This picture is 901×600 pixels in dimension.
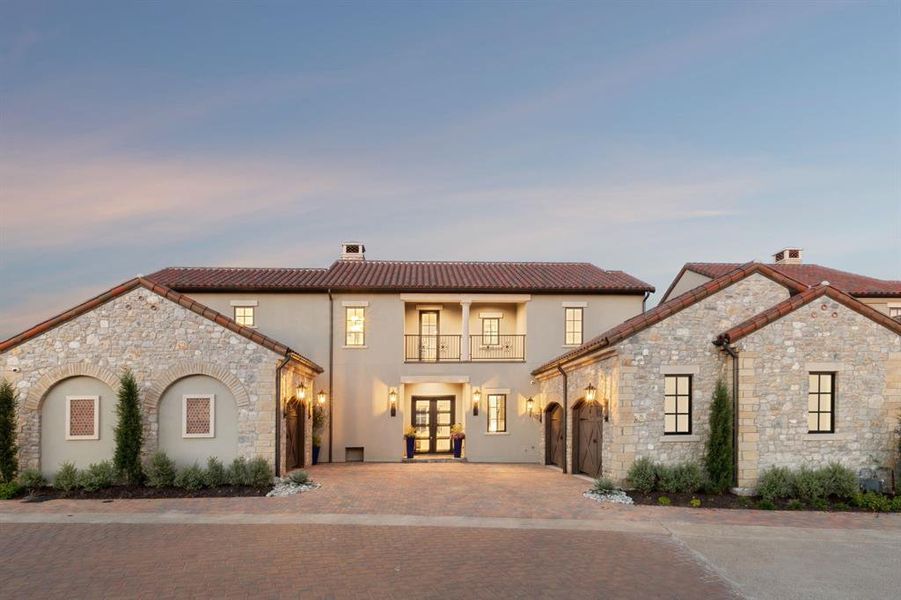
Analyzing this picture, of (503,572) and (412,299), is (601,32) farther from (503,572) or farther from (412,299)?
(503,572)

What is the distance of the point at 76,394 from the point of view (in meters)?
14.4

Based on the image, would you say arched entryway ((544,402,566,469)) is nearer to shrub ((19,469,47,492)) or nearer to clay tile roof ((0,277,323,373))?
clay tile roof ((0,277,323,373))

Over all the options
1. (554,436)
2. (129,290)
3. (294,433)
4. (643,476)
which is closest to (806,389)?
(643,476)

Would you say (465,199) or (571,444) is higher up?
(465,199)

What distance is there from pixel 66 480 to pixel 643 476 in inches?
517

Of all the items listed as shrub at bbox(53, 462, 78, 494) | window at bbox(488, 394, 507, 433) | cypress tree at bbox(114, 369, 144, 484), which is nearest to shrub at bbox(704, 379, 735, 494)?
window at bbox(488, 394, 507, 433)

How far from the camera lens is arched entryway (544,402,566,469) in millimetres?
18891

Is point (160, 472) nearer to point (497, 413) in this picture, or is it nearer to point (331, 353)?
point (331, 353)

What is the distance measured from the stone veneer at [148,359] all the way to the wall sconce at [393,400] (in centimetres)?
694

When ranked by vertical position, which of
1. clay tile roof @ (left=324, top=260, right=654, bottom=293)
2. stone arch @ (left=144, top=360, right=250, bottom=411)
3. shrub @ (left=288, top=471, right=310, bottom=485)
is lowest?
shrub @ (left=288, top=471, right=310, bottom=485)

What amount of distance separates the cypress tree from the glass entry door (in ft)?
34.6

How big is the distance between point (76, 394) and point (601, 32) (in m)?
16.3

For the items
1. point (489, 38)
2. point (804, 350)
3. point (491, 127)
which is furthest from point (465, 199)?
point (804, 350)

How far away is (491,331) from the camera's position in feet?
75.4
